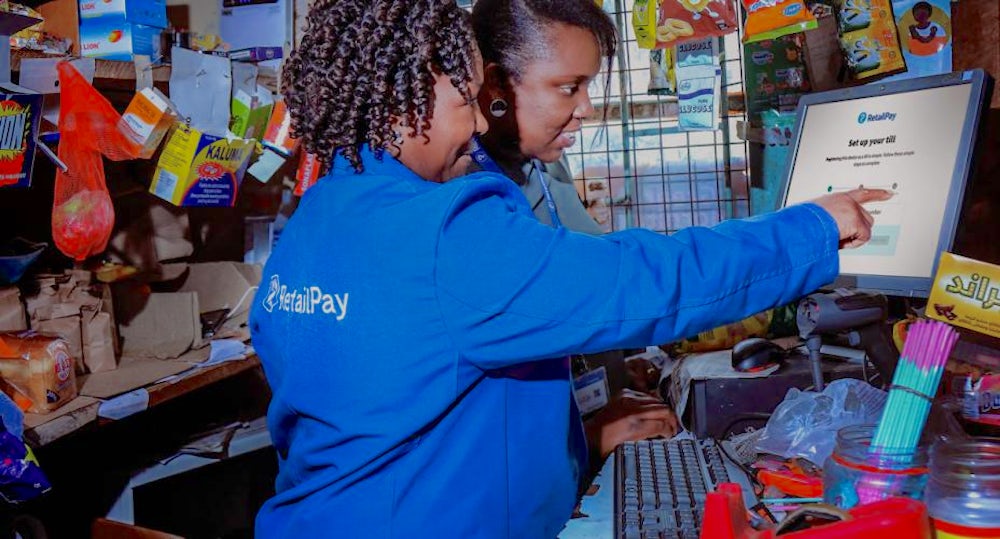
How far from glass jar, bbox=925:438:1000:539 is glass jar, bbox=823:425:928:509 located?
3cm

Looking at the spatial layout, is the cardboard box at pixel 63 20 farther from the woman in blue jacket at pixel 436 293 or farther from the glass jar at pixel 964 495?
the glass jar at pixel 964 495

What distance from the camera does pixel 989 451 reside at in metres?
1.02

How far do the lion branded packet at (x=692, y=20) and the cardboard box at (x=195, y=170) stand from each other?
1.08 m

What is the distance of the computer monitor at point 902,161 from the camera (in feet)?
4.81

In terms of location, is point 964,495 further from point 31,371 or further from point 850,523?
point 31,371

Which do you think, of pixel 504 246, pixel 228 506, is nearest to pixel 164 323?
pixel 228 506

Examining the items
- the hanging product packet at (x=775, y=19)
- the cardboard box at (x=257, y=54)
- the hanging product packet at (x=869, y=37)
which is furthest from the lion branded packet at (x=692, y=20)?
the cardboard box at (x=257, y=54)

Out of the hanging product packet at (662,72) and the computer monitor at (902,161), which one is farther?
the hanging product packet at (662,72)

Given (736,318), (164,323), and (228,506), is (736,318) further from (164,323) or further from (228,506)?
(228,506)

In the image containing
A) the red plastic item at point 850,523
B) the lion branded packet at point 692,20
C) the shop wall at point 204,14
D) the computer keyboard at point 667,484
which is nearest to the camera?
the red plastic item at point 850,523

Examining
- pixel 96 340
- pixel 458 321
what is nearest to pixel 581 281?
pixel 458 321

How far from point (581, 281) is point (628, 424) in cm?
74

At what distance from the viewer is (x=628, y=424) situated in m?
1.58

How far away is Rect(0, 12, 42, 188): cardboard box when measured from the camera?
64.3 inches
